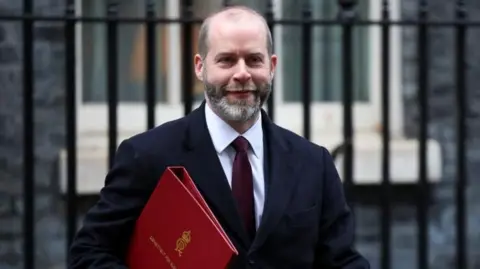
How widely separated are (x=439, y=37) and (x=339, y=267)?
153 inches

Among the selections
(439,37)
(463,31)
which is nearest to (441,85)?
(439,37)

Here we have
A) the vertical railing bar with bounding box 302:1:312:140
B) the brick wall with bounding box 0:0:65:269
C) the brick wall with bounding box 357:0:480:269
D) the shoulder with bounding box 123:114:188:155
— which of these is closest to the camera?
the shoulder with bounding box 123:114:188:155

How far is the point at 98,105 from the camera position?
19.6 feet

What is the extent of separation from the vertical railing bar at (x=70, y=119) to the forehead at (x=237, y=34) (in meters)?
1.83

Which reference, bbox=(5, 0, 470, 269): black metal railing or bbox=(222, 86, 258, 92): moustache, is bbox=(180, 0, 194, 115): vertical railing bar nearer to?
bbox=(5, 0, 470, 269): black metal railing

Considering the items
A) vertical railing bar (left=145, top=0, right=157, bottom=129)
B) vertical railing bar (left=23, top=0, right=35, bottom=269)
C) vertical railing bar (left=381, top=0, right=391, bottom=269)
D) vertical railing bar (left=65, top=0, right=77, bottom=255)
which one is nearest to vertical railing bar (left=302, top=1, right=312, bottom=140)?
vertical railing bar (left=381, top=0, right=391, bottom=269)

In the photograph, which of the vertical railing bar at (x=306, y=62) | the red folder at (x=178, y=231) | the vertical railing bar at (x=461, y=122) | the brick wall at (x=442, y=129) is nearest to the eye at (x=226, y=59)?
the red folder at (x=178, y=231)

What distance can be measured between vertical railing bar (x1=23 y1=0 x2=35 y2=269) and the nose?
1.92 m

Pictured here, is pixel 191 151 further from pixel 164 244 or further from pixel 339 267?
pixel 339 267

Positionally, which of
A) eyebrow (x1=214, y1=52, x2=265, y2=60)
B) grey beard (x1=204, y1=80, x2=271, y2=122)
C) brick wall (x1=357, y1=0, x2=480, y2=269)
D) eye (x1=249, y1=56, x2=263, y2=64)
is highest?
eyebrow (x1=214, y1=52, x2=265, y2=60)

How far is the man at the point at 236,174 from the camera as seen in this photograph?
2.45 m

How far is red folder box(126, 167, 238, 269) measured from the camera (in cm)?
232

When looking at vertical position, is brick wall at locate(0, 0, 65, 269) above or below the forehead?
below

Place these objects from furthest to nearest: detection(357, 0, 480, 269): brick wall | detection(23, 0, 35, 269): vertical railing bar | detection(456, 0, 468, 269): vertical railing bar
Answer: detection(357, 0, 480, 269): brick wall < detection(456, 0, 468, 269): vertical railing bar < detection(23, 0, 35, 269): vertical railing bar
